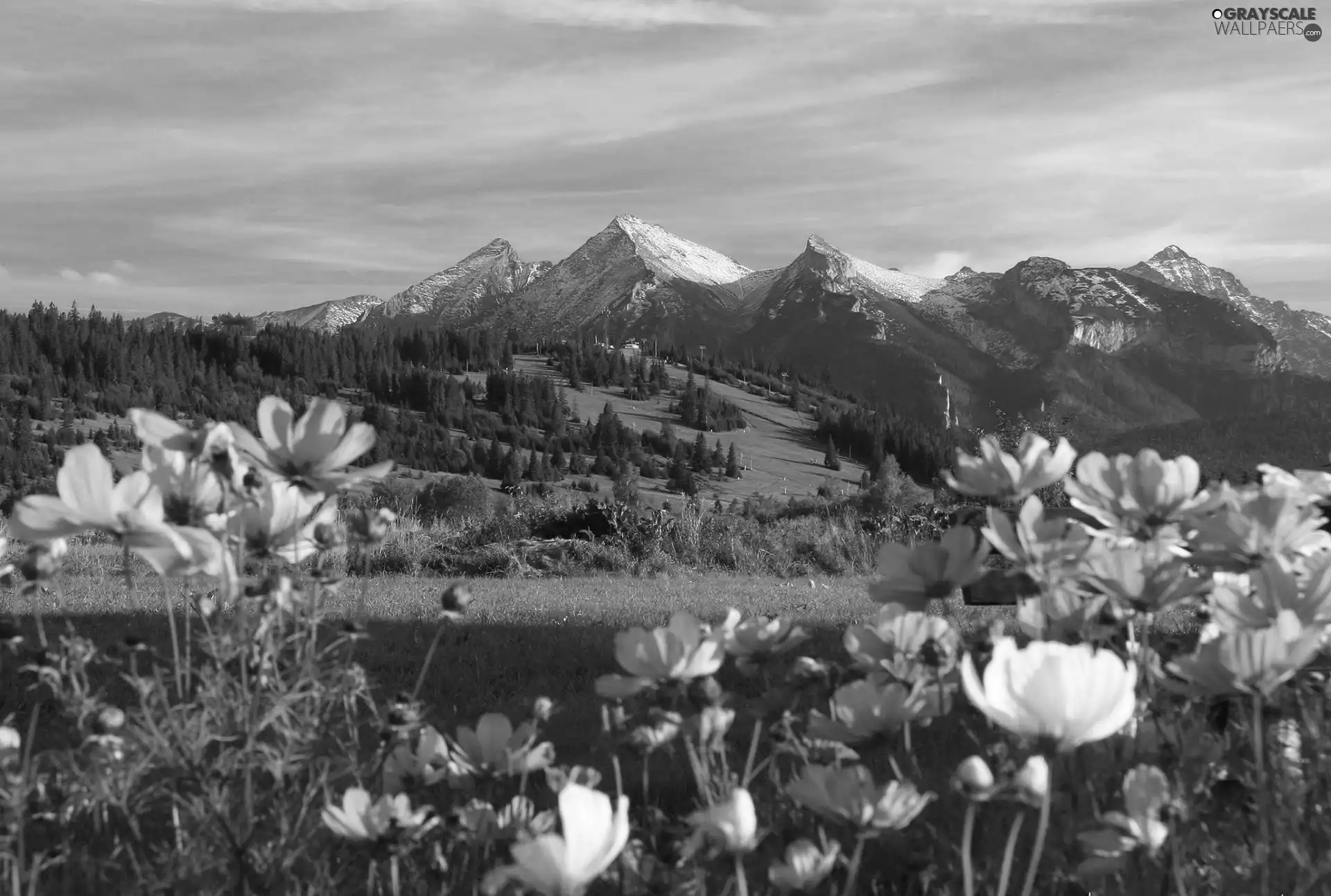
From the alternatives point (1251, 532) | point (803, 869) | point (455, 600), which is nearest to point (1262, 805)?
point (1251, 532)

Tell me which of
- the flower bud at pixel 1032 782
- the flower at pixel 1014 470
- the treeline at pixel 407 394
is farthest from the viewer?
the treeline at pixel 407 394

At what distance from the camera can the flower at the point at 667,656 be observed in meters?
1.16

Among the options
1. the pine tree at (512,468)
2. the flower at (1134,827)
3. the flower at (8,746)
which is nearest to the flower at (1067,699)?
the flower at (1134,827)

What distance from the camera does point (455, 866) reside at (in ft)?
5.56

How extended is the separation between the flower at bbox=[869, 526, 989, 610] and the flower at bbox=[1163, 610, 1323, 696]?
0.26m

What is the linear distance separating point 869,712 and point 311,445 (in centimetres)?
74

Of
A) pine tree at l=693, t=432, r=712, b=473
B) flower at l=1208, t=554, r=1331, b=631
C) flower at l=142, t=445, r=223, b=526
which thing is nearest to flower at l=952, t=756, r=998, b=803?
flower at l=1208, t=554, r=1331, b=631

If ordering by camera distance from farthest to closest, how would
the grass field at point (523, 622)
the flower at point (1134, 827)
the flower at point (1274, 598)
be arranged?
1. the grass field at point (523, 622)
2. the flower at point (1274, 598)
3. the flower at point (1134, 827)

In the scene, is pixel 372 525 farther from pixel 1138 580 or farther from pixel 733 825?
pixel 1138 580

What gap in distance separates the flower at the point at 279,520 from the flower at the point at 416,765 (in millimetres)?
294

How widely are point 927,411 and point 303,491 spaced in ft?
647

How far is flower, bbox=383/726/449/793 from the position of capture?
132 cm

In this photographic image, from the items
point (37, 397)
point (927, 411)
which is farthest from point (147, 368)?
point (927, 411)

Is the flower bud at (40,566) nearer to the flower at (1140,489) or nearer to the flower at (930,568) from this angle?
the flower at (930,568)
